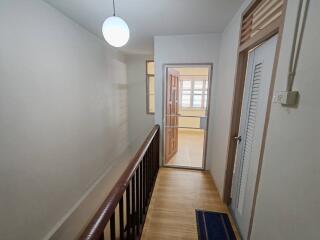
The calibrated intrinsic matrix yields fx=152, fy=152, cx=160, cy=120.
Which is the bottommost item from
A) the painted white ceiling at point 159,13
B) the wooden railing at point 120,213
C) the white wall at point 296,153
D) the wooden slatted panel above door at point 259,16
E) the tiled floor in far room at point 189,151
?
the tiled floor in far room at point 189,151

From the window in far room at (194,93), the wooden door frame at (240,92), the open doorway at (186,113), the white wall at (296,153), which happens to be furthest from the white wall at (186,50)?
the window in far room at (194,93)

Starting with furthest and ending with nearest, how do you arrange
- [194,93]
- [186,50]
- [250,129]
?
1. [194,93]
2. [186,50]
3. [250,129]

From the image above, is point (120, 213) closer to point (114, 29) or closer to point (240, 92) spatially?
point (114, 29)

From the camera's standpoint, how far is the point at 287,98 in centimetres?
84

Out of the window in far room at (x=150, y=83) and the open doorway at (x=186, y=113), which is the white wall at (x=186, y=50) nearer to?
the open doorway at (x=186, y=113)

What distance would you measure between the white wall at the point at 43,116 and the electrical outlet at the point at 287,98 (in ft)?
6.74

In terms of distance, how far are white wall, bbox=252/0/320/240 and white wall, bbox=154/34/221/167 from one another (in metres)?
1.67

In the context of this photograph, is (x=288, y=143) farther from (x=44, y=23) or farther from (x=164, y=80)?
(x=44, y=23)

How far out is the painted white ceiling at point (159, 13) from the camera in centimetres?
162

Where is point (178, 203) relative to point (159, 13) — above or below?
below

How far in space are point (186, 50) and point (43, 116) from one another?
2245 millimetres

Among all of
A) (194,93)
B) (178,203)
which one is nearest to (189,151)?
(178,203)

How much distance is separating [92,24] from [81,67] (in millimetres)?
627

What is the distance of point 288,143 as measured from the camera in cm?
85
